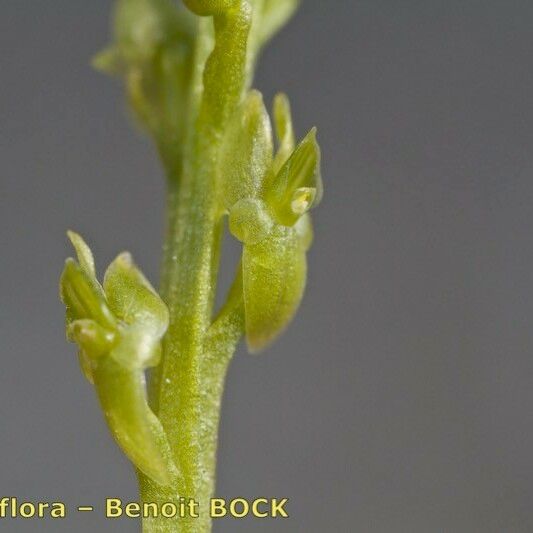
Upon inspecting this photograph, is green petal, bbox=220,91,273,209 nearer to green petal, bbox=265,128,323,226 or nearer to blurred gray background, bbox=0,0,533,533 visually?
green petal, bbox=265,128,323,226

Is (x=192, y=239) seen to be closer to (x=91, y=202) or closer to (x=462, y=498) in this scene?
(x=462, y=498)

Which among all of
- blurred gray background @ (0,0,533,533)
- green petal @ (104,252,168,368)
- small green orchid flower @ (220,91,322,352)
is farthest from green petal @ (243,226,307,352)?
blurred gray background @ (0,0,533,533)

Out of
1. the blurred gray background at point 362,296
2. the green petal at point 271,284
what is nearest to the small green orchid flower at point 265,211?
the green petal at point 271,284

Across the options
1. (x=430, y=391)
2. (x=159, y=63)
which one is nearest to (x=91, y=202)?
(x=430, y=391)

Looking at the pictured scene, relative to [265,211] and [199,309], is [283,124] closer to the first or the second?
[265,211]

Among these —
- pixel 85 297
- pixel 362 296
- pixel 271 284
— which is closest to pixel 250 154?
pixel 271 284
